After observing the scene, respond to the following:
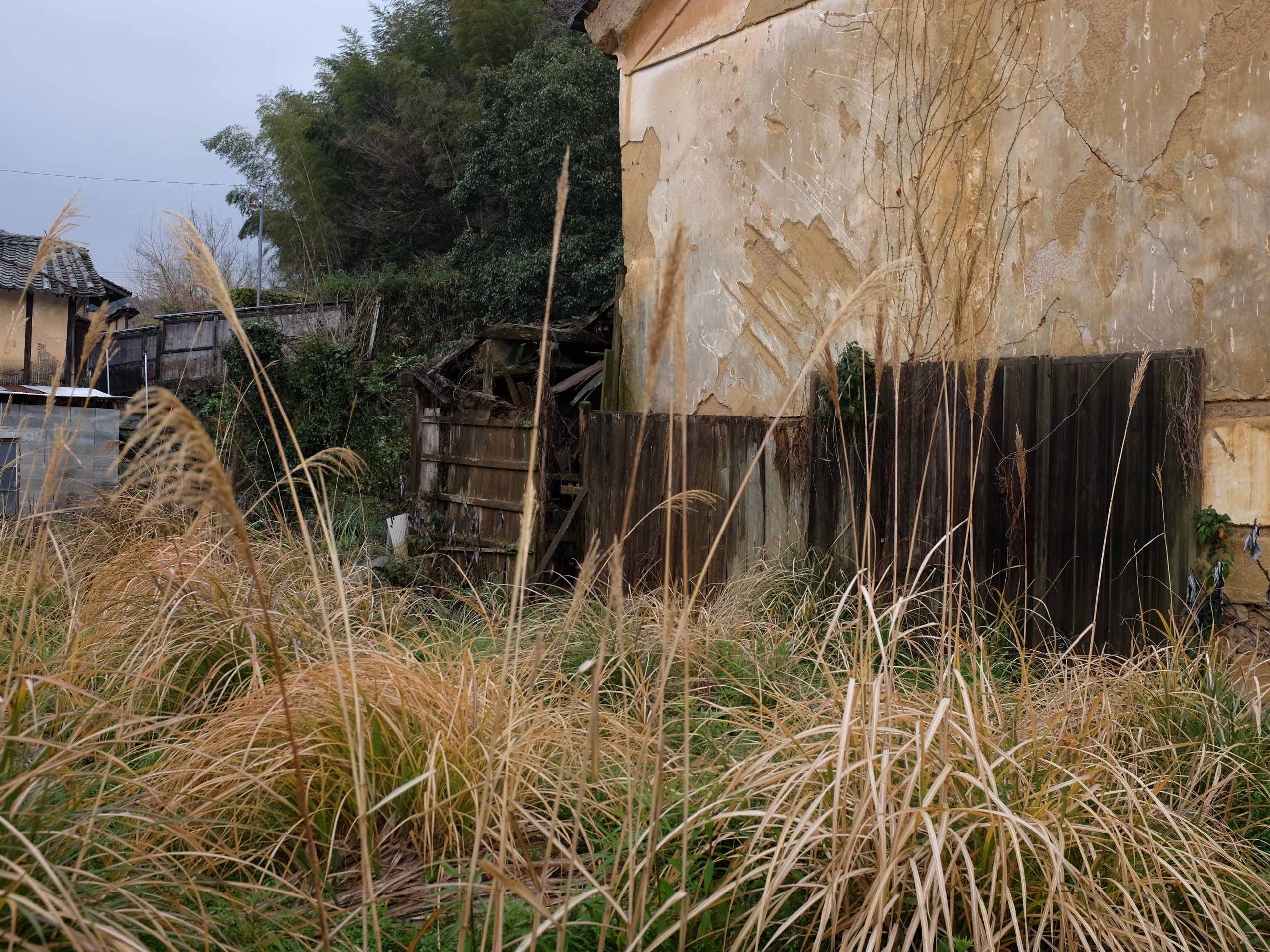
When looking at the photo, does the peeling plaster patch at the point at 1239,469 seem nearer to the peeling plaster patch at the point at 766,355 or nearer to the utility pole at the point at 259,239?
the peeling plaster patch at the point at 766,355

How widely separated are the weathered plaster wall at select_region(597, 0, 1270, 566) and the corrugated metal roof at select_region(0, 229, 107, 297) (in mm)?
15906

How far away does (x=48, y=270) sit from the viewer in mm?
19203

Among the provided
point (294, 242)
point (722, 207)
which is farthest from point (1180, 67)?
point (294, 242)

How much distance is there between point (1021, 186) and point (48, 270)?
64.5ft

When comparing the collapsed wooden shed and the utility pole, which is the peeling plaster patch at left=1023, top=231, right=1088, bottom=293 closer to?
the collapsed wooden shed

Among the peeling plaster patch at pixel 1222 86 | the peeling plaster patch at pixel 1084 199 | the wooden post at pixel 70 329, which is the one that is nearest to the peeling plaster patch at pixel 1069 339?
the peeling plaster patch at pixel 1084 199

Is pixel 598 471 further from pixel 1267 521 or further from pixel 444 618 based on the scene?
pixel 1267 521

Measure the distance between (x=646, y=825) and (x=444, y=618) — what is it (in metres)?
2.68

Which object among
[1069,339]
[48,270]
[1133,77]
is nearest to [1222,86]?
[1133,77]

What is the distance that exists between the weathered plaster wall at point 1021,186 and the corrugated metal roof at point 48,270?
15.9 m

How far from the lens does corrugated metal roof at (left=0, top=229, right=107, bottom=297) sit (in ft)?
63.4

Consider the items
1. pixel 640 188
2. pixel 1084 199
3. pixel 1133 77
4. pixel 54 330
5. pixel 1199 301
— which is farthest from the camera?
pixel 54 330

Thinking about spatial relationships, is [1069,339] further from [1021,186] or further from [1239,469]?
[1239,469]

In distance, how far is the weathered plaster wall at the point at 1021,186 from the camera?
156 inches
